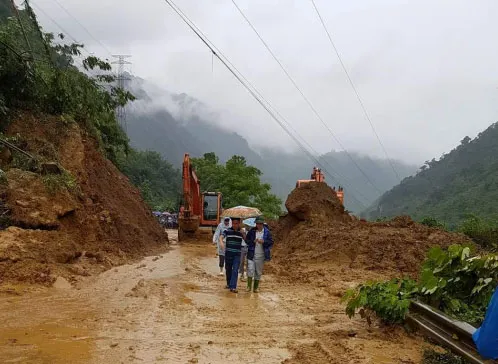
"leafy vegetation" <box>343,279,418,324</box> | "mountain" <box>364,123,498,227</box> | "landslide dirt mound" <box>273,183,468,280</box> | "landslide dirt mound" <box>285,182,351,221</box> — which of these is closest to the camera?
"leafy vegetation" <box>343,279,418,324</box>

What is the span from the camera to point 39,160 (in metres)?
13.3

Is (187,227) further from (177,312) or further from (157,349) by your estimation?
(157,349)

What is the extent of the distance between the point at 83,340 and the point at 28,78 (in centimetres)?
1188

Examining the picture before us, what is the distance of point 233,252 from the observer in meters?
10.9

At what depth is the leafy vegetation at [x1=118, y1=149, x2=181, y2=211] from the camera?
255 ft

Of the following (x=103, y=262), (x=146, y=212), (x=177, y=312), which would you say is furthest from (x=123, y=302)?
(x=146, y=212)

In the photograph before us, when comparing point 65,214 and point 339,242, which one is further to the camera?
point 339,242

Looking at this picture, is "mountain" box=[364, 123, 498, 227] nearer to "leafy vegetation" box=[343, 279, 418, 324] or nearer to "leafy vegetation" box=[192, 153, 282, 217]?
"leafy vegetation" box=[192, 153, 282, 217]

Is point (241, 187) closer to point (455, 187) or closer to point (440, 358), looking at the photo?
point (455, 187)

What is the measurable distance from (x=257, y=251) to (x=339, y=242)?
5484 mm

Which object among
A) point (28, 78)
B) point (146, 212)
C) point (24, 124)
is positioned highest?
point (28, 78)

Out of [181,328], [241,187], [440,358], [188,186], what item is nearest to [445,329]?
[440,358]

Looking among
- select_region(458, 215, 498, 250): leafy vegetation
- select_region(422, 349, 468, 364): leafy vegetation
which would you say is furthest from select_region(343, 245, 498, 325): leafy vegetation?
select_region(458, 215, 498, 250): leafy vegetation

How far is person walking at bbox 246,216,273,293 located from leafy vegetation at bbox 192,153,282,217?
37811 millimetres
